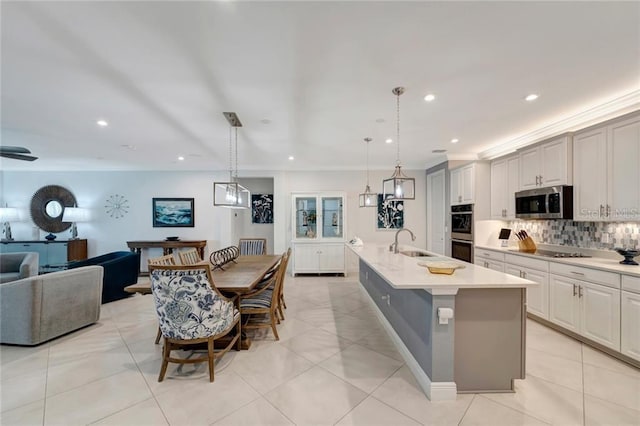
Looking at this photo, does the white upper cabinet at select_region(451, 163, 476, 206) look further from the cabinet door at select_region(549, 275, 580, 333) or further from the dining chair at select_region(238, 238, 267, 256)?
the dining chair at select_region(238, 238, 267, 256)

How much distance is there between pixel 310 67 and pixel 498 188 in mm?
3786

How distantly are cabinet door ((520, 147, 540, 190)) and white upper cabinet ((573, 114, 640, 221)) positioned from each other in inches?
18.4

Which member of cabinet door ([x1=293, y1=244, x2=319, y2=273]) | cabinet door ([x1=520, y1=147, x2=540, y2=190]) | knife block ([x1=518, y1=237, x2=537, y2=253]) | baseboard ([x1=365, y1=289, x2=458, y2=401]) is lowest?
baseboard ([x1=365, y1=289, x2=458, y2=401])

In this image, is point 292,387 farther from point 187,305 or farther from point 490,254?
point 490,254

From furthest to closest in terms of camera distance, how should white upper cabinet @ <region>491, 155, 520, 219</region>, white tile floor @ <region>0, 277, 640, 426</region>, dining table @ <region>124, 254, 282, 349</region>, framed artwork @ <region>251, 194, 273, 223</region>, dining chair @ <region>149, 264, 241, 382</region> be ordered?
framed artwork @ <region>251, 194, 273, 223</region> → white upper cabinet @ <region>491, 155, 520, 219</region> → dining table @ <region>124, 254, 282, 349</region> → dining chair @ <region>149, 264, 241, 382</region> → white tile floor @ <region>0, 277, 640, 426</region>

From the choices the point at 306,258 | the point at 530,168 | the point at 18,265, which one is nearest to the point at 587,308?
the point at 530,168

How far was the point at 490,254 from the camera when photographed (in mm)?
3994

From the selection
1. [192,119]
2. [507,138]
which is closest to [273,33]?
[192,119]

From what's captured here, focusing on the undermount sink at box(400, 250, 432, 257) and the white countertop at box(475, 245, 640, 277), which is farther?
the undermount sink at box(400, 250, 432, 257)

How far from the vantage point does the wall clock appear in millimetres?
6090

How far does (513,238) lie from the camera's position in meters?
4.33

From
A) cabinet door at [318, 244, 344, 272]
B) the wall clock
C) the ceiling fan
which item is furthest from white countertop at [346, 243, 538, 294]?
the wall clock

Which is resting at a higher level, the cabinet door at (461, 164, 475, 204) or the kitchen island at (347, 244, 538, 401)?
the cabinet door at (461, 164, 475, 204)

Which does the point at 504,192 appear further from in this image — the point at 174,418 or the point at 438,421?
the point at 174,418
